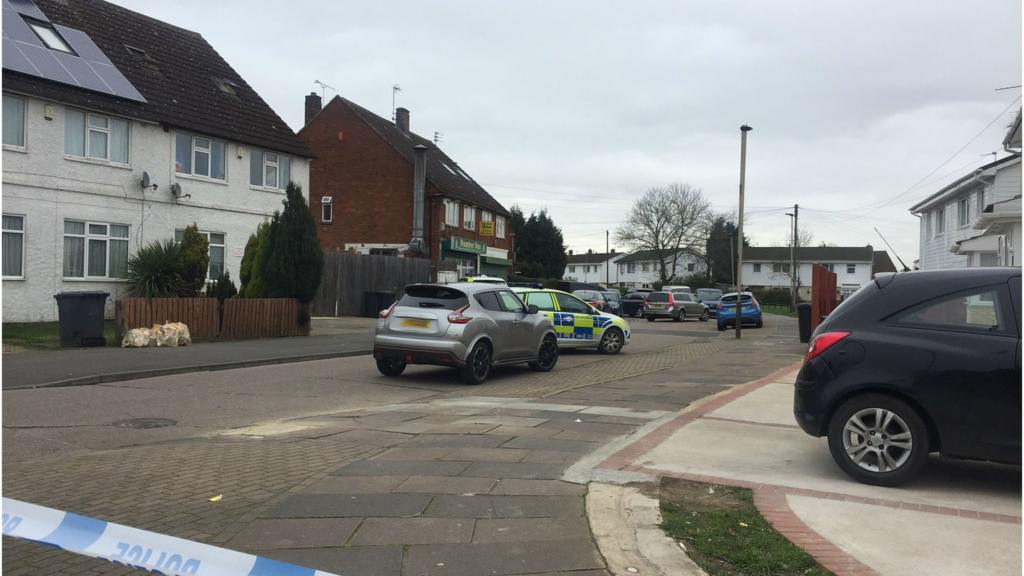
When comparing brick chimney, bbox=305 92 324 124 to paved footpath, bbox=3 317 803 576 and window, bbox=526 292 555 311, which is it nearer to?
window, bbox=526 292 555 311

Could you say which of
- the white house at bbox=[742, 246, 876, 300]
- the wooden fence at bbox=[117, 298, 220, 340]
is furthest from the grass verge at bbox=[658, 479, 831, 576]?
the white house at bbox=[742, 246, 876, 300]

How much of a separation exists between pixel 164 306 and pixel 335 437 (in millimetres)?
10924

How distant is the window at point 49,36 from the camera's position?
2105 centimetres

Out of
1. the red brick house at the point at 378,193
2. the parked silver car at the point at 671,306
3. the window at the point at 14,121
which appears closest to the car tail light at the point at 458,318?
the window at the point at 14,121

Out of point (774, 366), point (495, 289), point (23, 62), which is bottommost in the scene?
point (774, 366)

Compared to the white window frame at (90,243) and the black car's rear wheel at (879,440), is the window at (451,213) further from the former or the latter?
the black car's rear wheel at (879,440)

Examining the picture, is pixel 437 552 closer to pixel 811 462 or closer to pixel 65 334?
pixel 811 462

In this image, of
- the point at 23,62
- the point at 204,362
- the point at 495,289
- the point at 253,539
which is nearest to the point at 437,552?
the point at 253,539

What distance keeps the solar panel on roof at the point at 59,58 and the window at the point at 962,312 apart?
66.9 ft

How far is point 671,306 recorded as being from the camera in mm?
37531

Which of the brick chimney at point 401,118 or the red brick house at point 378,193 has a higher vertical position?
the brick chimney at point 401,118

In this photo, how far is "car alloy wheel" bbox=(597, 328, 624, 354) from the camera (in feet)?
60.2

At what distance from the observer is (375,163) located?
134 ft

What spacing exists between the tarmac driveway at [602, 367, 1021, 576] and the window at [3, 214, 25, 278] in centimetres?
1760
